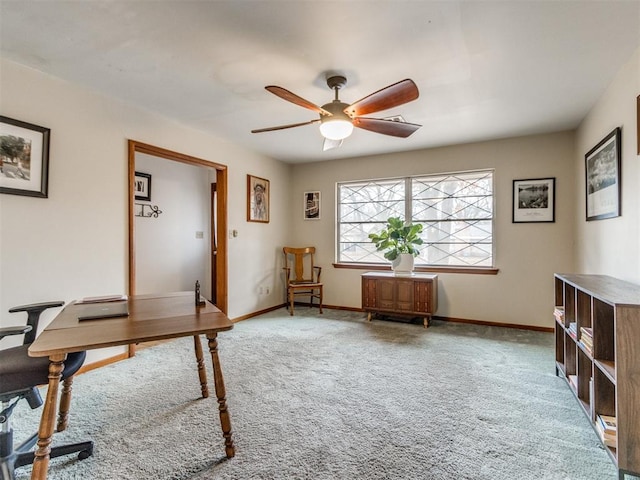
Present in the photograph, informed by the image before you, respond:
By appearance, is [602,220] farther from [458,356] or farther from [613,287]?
[458,356]

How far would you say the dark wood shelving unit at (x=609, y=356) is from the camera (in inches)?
57.0

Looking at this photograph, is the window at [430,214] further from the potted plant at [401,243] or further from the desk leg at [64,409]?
the desk leg at [64,409]

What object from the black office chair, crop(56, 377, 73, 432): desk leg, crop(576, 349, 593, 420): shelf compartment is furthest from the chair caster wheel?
crop(576, 349, 593, 420): shelf compartment

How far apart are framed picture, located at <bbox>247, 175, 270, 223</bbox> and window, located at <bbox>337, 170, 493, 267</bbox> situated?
3.92 ft

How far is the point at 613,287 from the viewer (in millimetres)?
1936

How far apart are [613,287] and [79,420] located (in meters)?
3.36

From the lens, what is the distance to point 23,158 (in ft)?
7.74

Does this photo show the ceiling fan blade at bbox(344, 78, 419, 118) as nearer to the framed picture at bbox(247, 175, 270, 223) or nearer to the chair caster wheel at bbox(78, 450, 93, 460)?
the framed picture at bbox(247, 175, 270, 223)

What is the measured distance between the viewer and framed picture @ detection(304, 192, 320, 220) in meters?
5.29

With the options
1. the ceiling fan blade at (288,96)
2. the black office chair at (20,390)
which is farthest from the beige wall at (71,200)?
the ceiling fan blade at (288,96)

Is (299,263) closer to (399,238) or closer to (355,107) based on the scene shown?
(399,238)

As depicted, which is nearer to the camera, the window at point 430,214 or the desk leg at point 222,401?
the desk leg at point 222,401

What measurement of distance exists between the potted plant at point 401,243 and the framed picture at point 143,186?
333 cm

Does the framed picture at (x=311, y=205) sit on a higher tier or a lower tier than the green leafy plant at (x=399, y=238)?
higher
